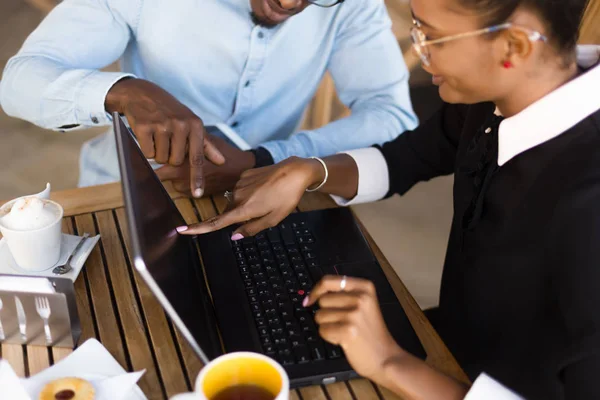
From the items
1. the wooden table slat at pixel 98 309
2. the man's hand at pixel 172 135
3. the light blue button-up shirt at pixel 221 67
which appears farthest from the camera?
the light blue button-up shirt at pixel 221 67

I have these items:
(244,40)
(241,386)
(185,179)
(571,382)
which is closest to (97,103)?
(185,179)

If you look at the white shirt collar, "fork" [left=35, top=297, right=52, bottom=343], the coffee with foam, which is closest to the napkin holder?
"fork" [left=35, top=297, right=52, bottom=343]

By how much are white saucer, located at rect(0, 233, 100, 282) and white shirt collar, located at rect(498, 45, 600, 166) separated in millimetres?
619

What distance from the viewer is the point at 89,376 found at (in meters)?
0.71

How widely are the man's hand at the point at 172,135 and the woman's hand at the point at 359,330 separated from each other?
0.40 metres

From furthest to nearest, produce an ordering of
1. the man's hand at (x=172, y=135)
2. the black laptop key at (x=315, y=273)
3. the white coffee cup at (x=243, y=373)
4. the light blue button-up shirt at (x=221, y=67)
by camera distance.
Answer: the light blue button-up shirt at (x=221, y=67), the man's hand at (x=172, y=135), the black laptop key at (x=315, y=273), the white coffee cup at (x=243, y=373)

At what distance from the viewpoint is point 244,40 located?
1312mm

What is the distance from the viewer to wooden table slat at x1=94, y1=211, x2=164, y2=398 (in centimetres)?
74

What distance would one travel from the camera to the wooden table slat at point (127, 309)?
740mm

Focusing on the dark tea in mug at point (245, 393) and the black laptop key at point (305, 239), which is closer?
the dark tea in mug at point (245, 393)

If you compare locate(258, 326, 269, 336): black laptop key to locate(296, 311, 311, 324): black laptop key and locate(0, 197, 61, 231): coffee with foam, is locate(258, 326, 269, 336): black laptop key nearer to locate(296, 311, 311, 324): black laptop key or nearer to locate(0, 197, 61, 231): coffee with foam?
locate(296, 311, 311, 324): black laptop key

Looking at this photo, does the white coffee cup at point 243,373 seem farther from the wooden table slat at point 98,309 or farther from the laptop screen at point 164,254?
the wooden table slat at point 98,309

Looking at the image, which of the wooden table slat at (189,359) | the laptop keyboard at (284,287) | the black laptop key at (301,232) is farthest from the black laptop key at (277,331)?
the black laptop key at (301,232)

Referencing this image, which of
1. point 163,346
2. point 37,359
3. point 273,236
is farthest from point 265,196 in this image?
point 37,359
